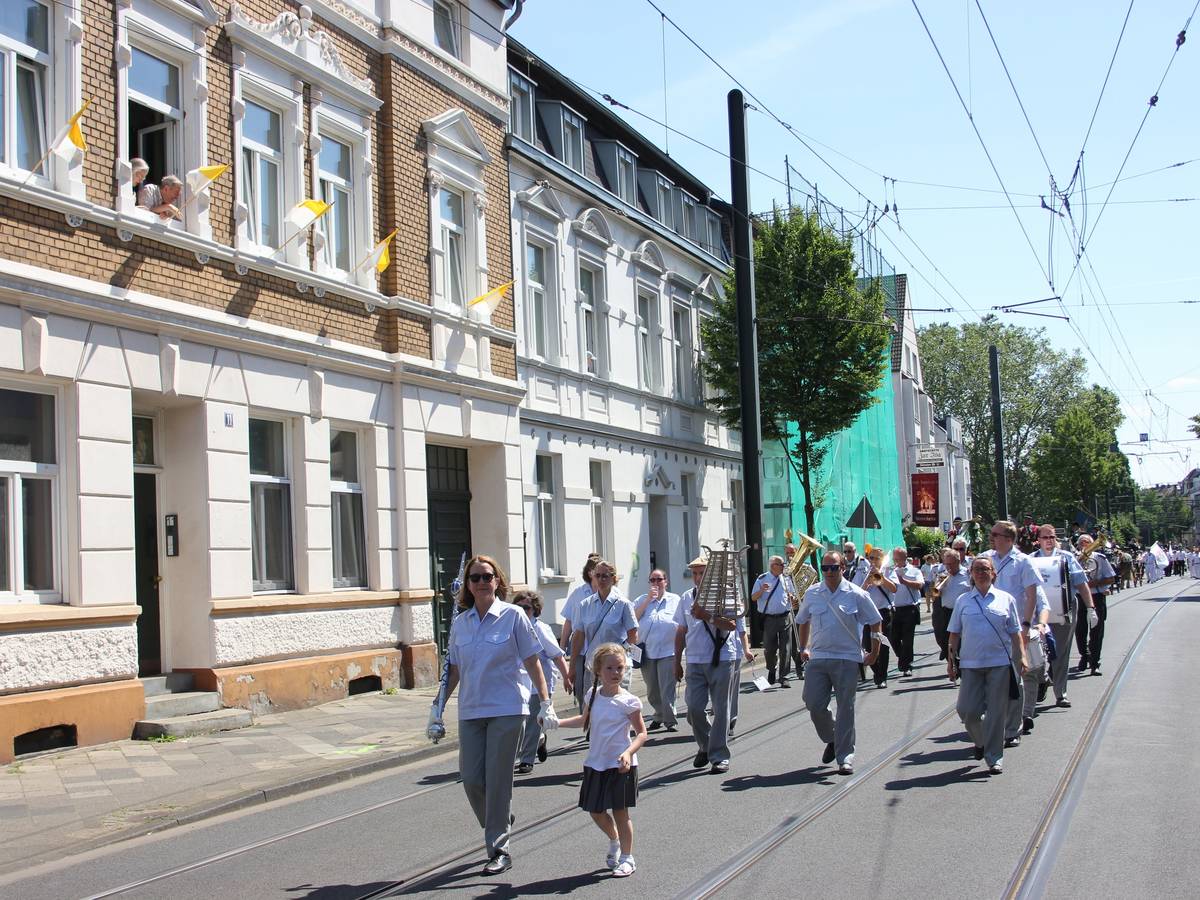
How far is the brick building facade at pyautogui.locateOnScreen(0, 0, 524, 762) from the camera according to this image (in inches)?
485

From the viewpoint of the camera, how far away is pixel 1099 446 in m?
83.6

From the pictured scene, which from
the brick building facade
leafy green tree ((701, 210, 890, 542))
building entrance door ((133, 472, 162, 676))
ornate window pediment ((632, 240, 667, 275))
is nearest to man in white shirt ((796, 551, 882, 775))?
the brick building facade

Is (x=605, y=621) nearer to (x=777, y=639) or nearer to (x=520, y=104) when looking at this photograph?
(x=777, y=639)

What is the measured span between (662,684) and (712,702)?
264 cm

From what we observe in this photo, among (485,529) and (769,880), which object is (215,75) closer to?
(485,529)

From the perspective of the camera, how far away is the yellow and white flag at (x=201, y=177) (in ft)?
46.0

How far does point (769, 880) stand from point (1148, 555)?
65.5 metres

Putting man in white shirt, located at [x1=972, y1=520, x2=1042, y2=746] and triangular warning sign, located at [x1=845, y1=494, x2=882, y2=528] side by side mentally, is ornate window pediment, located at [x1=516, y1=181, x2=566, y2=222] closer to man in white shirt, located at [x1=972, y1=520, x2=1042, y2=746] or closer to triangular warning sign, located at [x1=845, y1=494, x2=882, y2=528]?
triangular warning sign, located at [x1=845, y1=494, x2=882, y2=528]

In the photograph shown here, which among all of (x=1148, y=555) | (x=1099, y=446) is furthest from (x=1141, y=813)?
(x=1099, y=446)

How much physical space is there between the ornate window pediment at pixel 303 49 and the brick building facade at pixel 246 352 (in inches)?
1.5

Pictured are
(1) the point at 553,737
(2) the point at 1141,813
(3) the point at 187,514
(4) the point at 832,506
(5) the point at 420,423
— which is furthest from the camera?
(4) the point at 832,506

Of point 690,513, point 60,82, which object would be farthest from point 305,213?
point 690,513

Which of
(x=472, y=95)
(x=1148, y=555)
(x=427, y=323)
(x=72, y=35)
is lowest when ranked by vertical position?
(x=1148, y=555)

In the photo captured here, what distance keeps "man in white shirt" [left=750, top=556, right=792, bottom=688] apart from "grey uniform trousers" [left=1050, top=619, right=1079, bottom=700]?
4.09 meters
